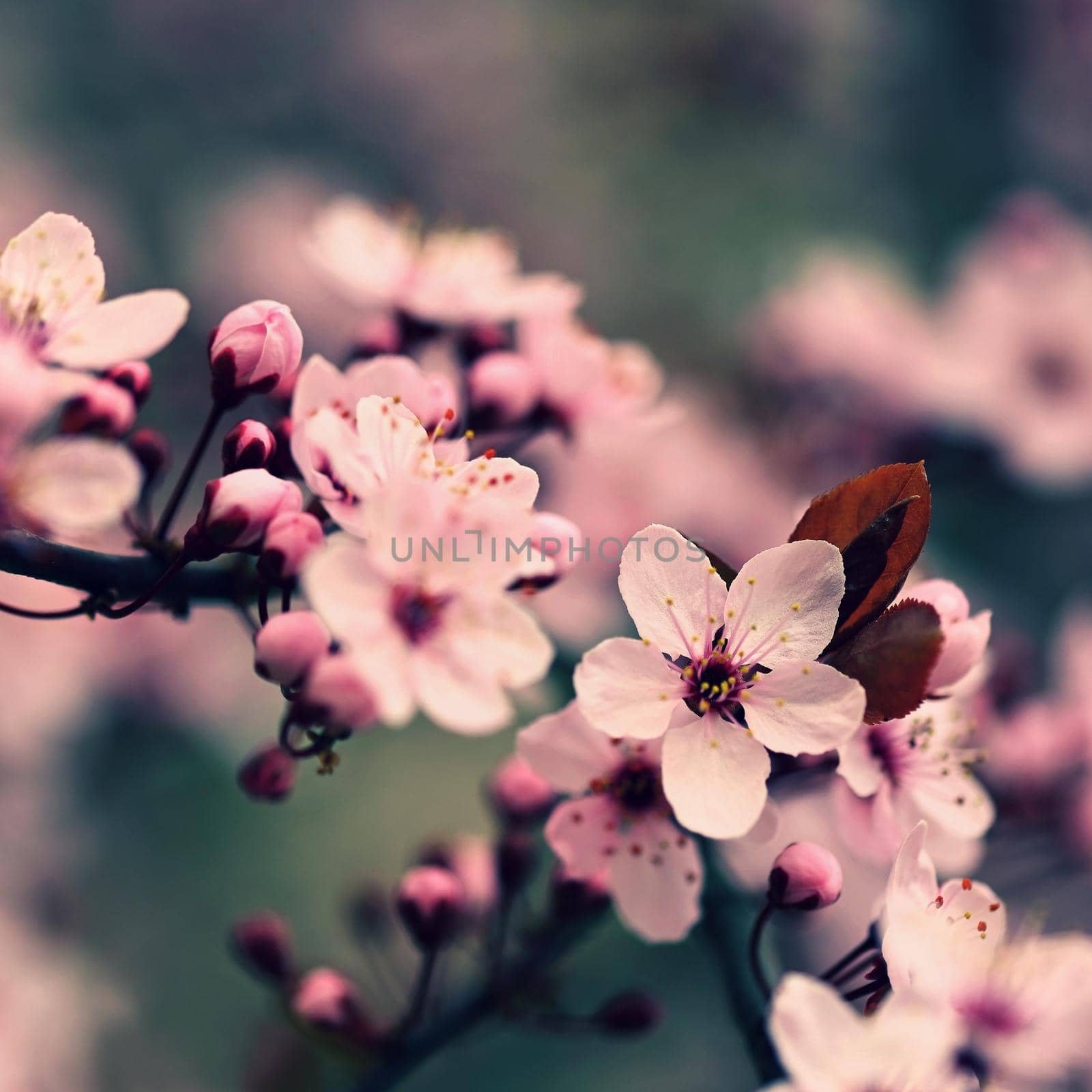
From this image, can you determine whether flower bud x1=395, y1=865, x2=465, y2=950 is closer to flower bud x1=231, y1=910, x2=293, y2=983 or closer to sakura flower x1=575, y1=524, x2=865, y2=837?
flower bud x1=231, y1=910, x2=293, y2=983

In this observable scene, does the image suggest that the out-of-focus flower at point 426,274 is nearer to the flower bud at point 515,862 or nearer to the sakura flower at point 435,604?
the sakura flower at point 435,604

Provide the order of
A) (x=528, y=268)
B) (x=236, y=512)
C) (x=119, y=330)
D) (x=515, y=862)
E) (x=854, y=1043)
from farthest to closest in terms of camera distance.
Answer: (x=528, y=268)
(x=515, y=862)
(x=119, y=330)
(x=236, y=512)
(x=854, y=1043)

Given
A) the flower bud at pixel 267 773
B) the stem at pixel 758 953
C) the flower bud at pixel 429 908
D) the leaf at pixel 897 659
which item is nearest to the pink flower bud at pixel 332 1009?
the flower bud at pixel 429 908

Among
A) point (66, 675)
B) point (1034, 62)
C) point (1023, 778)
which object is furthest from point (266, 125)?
point (1023, 778)

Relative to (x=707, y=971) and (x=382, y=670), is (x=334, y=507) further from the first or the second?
(x=707, y=971)

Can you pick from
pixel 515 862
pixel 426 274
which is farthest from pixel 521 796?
pixel 426 274

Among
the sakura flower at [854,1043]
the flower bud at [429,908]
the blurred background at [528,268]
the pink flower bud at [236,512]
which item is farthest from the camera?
the blurred background at [528,268]

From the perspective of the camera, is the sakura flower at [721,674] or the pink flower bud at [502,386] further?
the pink flower bud at [502,386]

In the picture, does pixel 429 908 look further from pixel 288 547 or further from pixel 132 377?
pixel 132 377
